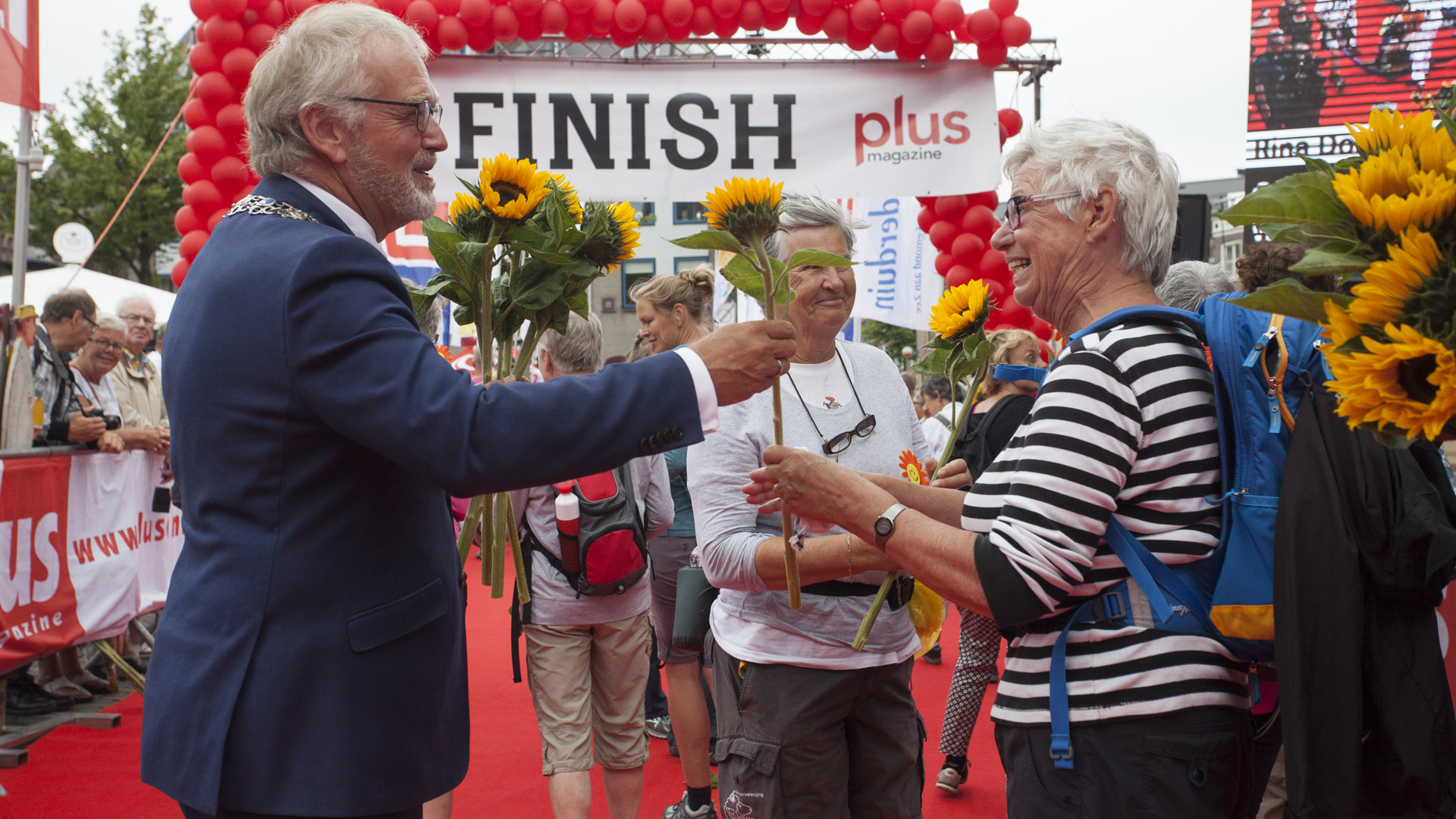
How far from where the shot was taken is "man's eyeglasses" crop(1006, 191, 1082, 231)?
185 centimetres

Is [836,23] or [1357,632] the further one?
[836,23]

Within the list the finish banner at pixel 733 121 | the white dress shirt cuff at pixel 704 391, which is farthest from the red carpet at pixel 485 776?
the white dress shirt cuff at pixel 704 391

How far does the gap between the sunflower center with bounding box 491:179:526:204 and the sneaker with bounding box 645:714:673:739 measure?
3868mm

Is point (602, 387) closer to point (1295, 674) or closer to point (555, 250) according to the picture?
point (555, 250)

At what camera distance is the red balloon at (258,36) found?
20.0 ft

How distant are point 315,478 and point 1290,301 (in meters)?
1.30

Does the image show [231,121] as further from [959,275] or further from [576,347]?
[959,275]

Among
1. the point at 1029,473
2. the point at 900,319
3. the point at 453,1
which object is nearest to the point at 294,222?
the point at 1029,473

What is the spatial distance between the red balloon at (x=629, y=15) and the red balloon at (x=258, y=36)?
1.50 metres

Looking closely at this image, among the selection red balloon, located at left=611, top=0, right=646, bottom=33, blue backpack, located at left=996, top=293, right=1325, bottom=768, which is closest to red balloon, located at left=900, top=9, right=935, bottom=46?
red balloon, located at left=611, top=0, right=646, bottom=33

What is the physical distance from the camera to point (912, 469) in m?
2.46

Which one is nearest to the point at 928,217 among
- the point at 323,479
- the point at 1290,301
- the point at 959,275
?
the point at 959,275

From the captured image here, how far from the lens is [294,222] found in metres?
1.49

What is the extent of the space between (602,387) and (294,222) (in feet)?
1.73
